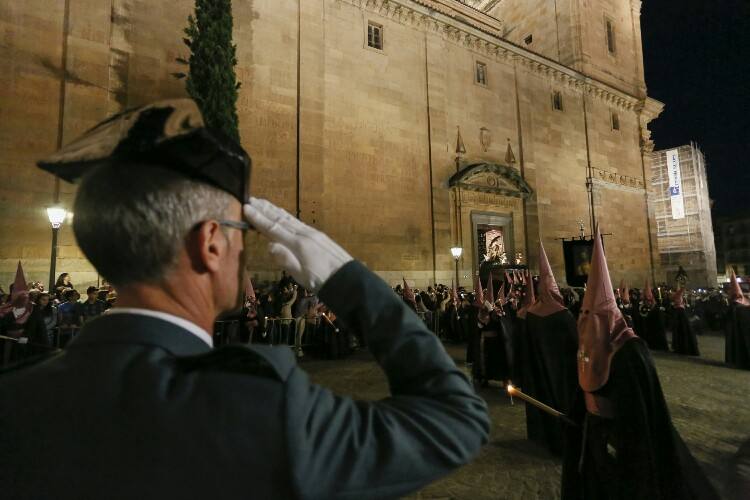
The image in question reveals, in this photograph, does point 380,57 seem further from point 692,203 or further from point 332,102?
point 692,203

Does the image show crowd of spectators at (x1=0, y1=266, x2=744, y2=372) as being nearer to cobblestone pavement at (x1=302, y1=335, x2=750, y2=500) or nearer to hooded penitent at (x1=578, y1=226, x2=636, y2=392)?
cobblestone pavement at (x1=302, y1=335, x2=750, y2=500)

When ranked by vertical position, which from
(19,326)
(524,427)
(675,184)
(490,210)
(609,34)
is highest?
(609,34)

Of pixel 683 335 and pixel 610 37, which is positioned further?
pixel 610 37

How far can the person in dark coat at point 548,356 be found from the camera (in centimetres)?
509

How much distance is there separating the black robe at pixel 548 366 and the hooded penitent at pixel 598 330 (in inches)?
74.1

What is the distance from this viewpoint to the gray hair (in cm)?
93

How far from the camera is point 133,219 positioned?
927 mm

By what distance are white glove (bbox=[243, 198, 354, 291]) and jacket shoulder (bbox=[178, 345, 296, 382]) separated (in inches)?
10.5

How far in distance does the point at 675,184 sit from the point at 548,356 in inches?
1435

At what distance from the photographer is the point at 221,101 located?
11070mm

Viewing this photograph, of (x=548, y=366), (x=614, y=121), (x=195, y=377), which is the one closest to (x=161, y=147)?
(x=195, y=377)

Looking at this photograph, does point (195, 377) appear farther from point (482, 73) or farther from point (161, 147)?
point (482, 73)

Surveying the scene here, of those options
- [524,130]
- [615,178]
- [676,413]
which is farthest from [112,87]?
[615,178]

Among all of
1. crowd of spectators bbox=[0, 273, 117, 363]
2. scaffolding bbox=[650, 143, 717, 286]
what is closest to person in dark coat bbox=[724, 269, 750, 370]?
crowd of spectators bbox=[0, 273, 117, 363]
